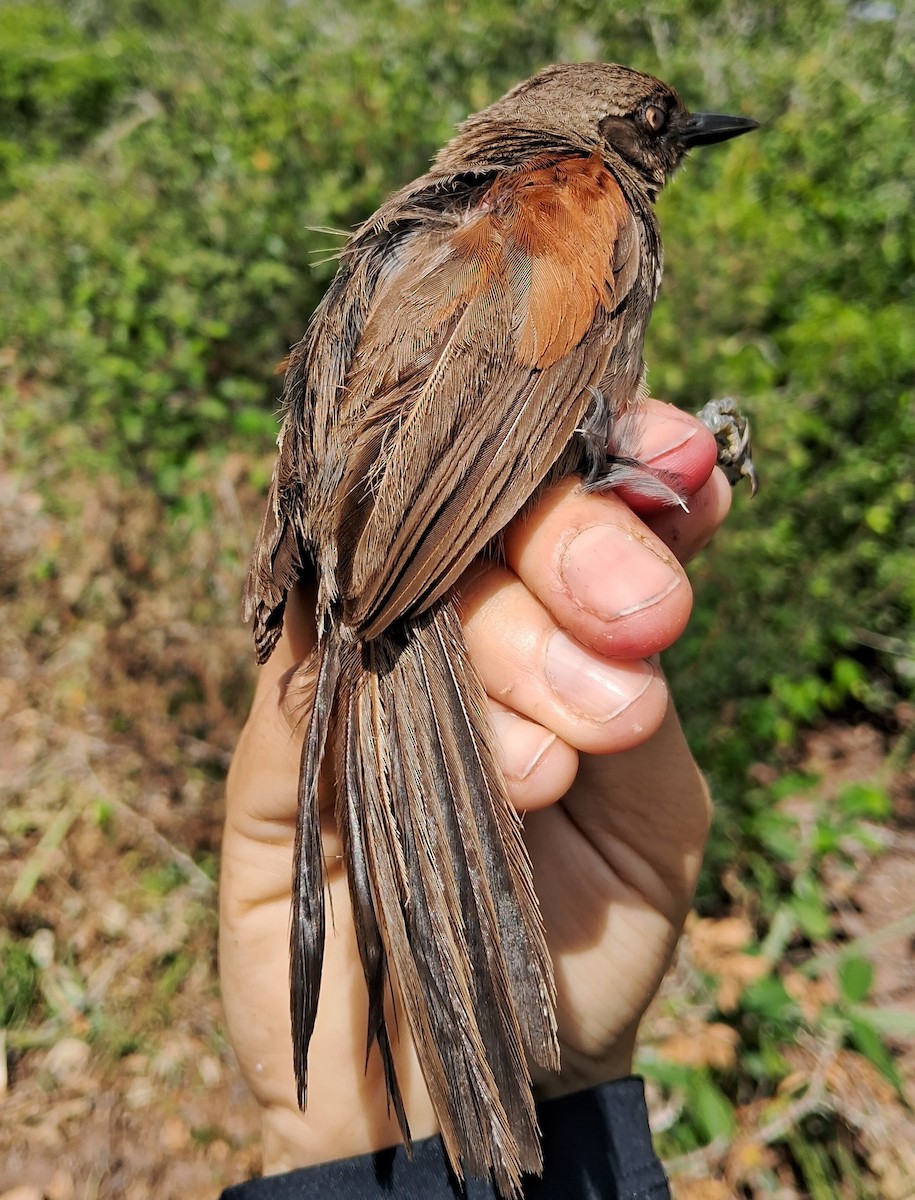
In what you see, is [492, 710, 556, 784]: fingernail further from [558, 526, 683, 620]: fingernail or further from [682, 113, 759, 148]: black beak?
[682, 113, 759, 148]: black beak

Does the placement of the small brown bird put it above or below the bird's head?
below

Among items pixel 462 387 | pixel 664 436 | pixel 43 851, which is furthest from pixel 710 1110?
pixel 43 851

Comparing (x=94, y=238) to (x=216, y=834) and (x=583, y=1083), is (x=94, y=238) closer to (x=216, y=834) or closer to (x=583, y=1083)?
(x=216, y=834)

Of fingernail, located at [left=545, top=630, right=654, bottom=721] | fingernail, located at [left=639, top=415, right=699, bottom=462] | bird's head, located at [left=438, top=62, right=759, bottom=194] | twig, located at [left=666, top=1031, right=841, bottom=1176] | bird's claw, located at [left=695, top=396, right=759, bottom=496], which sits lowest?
Answer: twig, located at [left=666, top=1031, right=841, bottom=1176]

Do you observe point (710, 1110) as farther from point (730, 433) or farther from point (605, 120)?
point (605, 120)

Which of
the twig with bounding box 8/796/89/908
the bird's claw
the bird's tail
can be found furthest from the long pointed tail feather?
the twig with bounding box 8/796/89/908
